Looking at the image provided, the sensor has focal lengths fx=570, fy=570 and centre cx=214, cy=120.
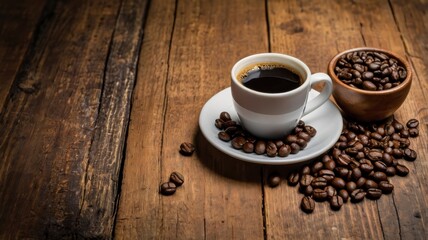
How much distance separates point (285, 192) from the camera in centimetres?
153

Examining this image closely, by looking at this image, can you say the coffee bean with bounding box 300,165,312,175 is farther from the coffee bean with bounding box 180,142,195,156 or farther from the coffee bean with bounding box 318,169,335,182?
the coffee bean with bounding box 180,142,195,156

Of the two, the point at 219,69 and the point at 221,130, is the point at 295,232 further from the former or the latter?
the point at 219,69

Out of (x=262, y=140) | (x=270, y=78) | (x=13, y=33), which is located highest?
(x=270, y=78)

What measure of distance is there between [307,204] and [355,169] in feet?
0.56

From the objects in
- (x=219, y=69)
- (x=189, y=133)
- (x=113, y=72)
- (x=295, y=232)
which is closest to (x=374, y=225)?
(x=295, y=232)

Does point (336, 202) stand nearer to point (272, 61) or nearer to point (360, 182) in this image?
point (360, 182)

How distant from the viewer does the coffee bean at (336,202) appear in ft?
4.82

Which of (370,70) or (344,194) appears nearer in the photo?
(344,194)

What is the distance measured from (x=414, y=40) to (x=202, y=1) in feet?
2.85

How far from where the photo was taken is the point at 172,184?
155 cm

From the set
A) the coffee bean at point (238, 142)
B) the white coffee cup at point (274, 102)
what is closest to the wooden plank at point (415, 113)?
the white coffee cup at point (274, 102)

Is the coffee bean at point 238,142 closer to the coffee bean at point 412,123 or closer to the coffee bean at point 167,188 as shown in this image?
the coffee bean at point 167,188

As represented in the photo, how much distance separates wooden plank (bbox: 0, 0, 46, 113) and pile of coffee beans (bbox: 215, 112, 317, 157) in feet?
2.58

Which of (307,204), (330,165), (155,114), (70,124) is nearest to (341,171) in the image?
(330,165)
